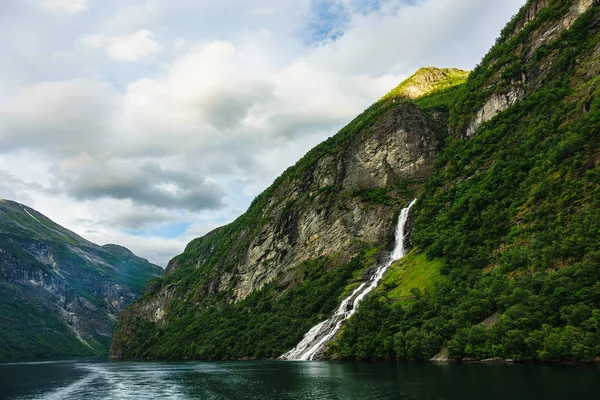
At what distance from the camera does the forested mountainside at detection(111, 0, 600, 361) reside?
2203 inches

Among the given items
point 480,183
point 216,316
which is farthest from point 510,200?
point 216,316

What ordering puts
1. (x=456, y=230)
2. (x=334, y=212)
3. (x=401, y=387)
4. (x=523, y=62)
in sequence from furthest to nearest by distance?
(x=334, y=212) < (x=523, y=62) < (x=456, y=230) < (x=401, y=387)

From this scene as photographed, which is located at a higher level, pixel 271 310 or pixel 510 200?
pixel 510 200

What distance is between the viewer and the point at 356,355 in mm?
81438

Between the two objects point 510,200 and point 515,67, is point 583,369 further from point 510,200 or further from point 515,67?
point 515,67

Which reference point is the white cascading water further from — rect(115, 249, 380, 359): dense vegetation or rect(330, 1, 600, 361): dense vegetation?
rect(330, 1, 600, 361): dense vegetation

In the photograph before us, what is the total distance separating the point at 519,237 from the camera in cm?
7469

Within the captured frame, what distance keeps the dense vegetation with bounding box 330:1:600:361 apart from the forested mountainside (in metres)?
0.26

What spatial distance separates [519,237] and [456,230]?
2483 centimetres

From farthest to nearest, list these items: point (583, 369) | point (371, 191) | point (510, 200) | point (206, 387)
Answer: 1. point (371, 191)
2. point (510, 200)
3. point (206, 387)
4. point (583, 369)

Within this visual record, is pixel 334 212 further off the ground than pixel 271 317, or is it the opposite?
pixel 334 212

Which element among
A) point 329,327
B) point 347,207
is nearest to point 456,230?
point 329,327

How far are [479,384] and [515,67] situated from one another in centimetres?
11431

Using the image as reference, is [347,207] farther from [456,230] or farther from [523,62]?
[523,62]
